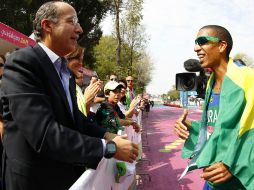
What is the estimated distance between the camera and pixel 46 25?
192 cm

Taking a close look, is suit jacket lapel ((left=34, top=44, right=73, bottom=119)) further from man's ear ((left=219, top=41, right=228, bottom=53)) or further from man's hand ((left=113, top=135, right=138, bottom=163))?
man's ear ((left=219, top=41, right=228, bottom=53))

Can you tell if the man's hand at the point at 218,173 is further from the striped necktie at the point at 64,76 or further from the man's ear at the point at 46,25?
the man's ear at the point at 46,25

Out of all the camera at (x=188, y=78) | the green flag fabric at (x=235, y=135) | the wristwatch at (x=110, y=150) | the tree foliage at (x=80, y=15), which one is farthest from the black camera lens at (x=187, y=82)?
the tree foliage at (x=80, y=15)

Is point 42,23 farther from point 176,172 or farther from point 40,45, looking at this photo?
point 176,172

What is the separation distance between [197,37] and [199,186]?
3.76 m

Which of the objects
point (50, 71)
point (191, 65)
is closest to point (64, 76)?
point (50, 71)

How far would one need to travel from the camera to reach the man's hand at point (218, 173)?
217 centimetres

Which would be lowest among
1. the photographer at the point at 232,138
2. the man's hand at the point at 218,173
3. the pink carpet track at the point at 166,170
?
the pink carpet track at the point at 166,170

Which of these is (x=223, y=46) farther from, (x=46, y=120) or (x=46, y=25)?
(x=46, y=120)

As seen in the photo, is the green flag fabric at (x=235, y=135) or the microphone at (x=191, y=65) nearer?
the green flag fabric at (x=235, y=135)

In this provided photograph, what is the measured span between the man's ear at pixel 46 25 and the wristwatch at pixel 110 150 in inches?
29.7

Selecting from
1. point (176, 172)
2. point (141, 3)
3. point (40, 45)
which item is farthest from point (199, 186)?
point (141, 3)

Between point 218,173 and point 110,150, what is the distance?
85 cm

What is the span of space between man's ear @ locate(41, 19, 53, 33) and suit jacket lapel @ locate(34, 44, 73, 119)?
159mm
